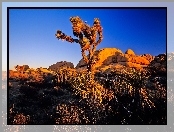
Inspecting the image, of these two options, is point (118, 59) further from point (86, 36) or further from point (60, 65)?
point (60, 65)

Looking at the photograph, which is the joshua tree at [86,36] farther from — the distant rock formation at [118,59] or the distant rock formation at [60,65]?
the distant rock formation at [60,65]

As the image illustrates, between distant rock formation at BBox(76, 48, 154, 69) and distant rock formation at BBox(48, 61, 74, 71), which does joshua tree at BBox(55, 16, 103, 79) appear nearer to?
distant rock formation at BBox(76, 48, 154, 69)

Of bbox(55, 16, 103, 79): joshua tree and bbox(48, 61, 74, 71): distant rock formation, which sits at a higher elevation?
bbox(55, 16, 103, 79): joshua tree

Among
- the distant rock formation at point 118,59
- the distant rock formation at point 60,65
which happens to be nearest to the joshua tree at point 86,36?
the distant rock formation at point 118,59

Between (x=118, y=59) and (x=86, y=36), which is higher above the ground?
(x=86, y=36)

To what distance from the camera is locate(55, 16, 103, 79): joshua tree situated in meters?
4.77

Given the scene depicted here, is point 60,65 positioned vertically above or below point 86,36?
below

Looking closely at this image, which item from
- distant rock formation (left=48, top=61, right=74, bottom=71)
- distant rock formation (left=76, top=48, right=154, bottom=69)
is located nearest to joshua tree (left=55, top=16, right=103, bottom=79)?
distant rock formation (left=76, top=48, right=154, bottom=69)

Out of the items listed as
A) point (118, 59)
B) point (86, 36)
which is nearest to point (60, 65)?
point (86, 36)

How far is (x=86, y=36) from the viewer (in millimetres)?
4863

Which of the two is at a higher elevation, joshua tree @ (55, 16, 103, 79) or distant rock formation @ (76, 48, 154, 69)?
joshua tree @ (55, 16, 103, 79)

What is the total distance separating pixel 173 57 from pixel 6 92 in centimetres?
214

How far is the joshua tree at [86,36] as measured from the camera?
4.77 meters

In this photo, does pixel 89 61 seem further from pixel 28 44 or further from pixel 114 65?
pixel 28 44
